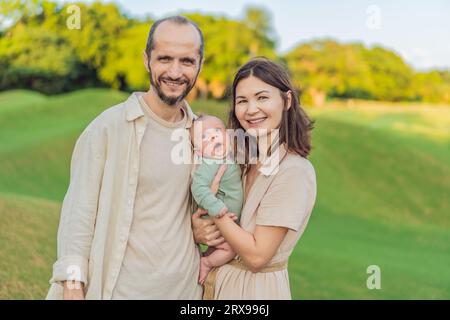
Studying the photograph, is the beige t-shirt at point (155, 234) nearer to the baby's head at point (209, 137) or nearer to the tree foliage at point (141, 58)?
the baby's head at point (209, 137)

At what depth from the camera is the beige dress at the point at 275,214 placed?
10.4 ft

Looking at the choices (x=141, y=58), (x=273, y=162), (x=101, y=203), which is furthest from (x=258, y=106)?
(x=141, y=58)

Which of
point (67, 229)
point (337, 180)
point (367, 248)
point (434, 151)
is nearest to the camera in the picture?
point (67, 229)

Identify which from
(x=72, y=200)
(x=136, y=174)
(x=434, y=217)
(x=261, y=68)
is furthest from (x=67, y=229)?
(x=434, y=217)

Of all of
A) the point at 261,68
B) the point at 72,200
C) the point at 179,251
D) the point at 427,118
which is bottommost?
the point at 179,251

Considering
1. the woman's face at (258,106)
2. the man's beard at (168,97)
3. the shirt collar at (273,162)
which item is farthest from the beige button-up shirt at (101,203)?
the shirt collar at (273,162)

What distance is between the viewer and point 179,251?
3.28 m

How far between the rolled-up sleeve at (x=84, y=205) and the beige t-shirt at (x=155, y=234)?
0.20m

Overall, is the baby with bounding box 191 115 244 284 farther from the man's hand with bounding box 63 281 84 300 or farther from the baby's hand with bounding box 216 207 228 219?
the man's hand with bounding box 63 281 84 300

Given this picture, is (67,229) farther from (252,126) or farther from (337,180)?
(337,180)

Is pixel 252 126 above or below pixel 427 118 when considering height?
below

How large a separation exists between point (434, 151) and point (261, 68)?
19.4 metres

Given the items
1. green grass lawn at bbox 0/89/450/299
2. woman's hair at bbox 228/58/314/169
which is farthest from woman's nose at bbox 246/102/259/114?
green grass lawn at bbox 0/89/450/299

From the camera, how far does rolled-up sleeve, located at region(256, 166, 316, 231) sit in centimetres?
317
